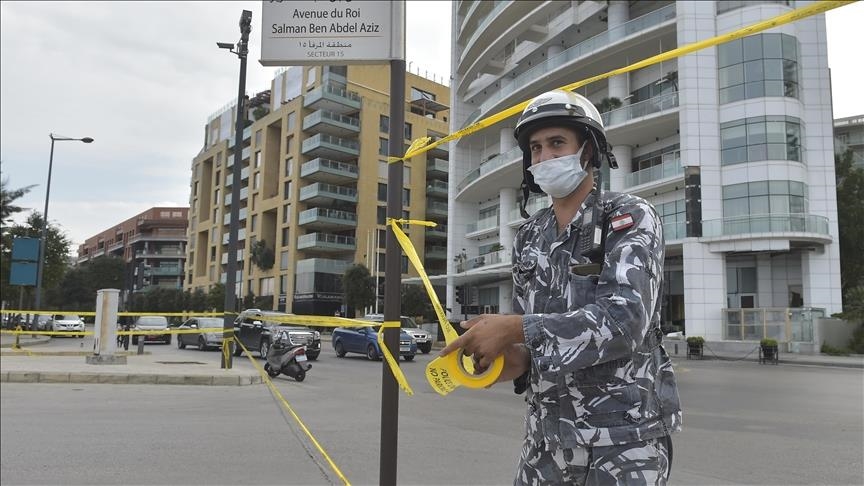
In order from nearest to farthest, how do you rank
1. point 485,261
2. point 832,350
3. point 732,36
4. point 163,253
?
point 732,36
point 832,350
point 485,261
point 163,253

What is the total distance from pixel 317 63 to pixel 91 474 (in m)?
3.94

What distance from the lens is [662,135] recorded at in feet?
115

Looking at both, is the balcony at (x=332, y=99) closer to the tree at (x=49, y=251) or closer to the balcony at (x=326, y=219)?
the balcony at (x=326, y=219)

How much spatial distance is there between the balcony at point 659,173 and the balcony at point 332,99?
1527 inches

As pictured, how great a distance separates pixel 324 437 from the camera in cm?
679

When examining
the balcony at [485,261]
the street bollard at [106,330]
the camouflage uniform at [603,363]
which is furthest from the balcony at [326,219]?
the camouflage uniform at [603,363]

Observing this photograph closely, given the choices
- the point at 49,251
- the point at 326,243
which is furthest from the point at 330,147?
the point at 49,251

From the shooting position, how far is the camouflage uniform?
156cm

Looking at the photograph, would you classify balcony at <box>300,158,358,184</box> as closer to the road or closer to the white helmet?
the road

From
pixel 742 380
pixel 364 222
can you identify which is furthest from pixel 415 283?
pixel 742 380

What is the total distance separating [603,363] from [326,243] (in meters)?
63.4

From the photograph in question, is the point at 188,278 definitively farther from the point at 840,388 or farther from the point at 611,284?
the point at 611,284

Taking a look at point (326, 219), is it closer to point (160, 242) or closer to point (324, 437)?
point (160, 242)

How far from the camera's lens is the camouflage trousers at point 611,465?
168 cm
